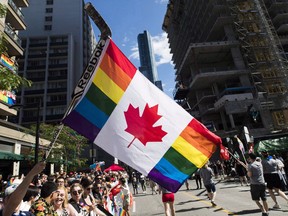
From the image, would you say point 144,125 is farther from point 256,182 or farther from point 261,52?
point 261,52

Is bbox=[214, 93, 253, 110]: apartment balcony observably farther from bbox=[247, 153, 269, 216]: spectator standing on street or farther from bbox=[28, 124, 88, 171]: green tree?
bbox=[247, 153, 269, 216]: spectator standing on street

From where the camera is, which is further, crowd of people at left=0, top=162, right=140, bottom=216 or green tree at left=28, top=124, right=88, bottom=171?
green tree at left=28, top=124, right=88, bottom=171

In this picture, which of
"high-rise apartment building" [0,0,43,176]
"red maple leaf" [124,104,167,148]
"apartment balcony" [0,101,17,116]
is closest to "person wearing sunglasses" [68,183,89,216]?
"red maple leaf" [124,104,167,148]

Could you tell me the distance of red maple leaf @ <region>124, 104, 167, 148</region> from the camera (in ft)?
13.3

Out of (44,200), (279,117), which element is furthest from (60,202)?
(279,117)

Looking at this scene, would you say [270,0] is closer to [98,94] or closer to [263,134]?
[263,134]

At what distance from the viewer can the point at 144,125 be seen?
4098mm

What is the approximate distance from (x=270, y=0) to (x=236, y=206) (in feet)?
164

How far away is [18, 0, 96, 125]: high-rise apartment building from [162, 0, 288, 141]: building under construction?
27.7 metres

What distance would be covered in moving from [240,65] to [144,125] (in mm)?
43259

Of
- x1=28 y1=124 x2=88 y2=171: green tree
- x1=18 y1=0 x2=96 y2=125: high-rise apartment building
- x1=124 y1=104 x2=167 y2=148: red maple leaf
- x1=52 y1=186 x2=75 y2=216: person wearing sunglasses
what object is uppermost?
x1=18 y1=0 x2=96 y2=125: high-rise apartment building

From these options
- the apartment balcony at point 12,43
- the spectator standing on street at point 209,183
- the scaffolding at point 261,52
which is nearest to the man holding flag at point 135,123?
the spectator standing on street at point 209,183

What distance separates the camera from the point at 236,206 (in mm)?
8672

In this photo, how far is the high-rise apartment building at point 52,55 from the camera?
177 feet
